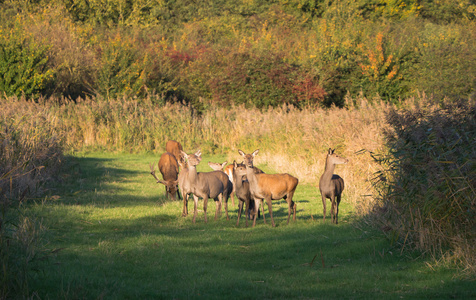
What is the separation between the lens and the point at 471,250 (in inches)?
327

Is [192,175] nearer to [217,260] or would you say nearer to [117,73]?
[217,260]

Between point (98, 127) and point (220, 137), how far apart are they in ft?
22.0

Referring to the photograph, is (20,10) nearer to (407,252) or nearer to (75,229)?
(75,229)

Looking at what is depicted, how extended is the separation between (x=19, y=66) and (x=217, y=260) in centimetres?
2884

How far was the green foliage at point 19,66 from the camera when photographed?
33594mm

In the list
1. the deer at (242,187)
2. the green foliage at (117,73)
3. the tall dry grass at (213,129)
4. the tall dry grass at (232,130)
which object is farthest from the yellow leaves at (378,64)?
the deer at (242,187)

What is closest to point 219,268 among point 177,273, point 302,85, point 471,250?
point 177,273

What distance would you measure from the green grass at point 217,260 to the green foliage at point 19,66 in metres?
22.2

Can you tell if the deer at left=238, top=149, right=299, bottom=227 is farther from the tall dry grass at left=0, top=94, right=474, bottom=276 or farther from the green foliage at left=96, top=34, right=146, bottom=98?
the green foliage at left=96, top=34, right=146, bottom=98

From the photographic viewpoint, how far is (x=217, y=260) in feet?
29.6

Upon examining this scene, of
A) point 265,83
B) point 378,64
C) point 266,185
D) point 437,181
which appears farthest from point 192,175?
point 378,64

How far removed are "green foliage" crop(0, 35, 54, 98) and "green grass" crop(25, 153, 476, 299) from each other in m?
22.2

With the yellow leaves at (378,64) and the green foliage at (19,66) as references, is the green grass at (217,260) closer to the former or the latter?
the green foliage at (19,66)

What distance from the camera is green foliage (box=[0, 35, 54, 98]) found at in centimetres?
3359
